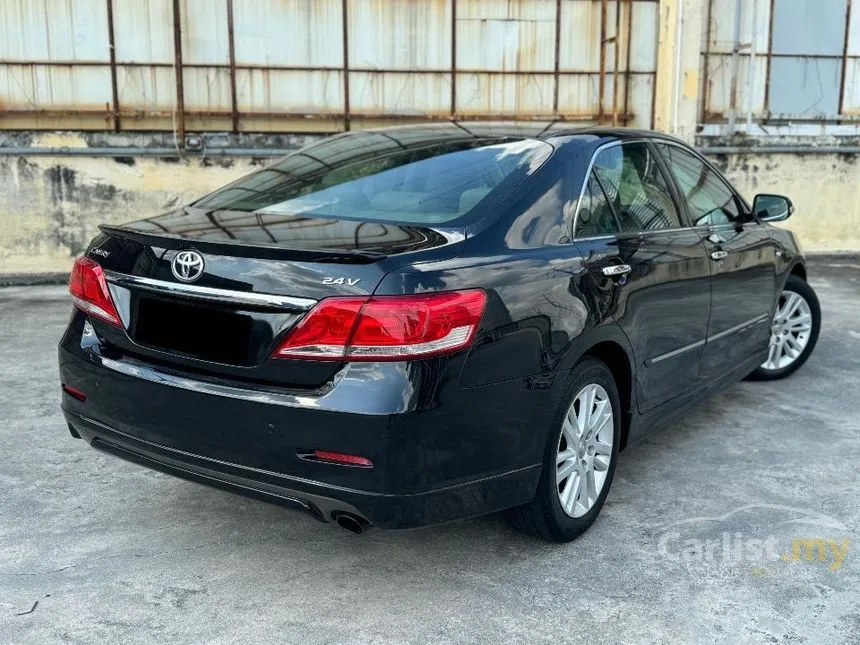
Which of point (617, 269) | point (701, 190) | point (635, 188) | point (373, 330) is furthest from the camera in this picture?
point (701, 190)

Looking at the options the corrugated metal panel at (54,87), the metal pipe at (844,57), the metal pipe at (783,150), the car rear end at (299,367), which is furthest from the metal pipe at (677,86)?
the car rear end at (299,367)

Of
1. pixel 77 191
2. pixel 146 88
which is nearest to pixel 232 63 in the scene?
pixel 146 88

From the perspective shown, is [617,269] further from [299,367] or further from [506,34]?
[506,34]

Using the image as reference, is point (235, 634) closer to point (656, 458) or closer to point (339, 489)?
point (339, 489)

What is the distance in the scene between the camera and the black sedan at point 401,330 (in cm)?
248

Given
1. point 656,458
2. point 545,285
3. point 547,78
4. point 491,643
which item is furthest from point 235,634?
point 547,78

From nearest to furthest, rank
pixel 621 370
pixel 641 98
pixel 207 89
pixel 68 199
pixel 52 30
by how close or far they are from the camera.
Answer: pixel 621 370 < pixel 68 199 < pixel 52 30 < pixel 207 89 < pixel 641 98

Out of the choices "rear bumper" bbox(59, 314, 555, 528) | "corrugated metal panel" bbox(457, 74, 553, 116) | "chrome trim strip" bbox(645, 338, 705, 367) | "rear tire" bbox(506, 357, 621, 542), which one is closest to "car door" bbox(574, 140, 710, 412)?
"chrome trim strip" bbox(645, 338, 705, 367)

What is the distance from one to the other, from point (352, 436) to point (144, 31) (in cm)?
908

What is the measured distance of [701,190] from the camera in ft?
14.2

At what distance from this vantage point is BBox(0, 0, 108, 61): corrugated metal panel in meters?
9.82

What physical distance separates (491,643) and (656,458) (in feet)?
6.07

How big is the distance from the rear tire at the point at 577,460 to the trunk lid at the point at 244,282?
0.77 meters

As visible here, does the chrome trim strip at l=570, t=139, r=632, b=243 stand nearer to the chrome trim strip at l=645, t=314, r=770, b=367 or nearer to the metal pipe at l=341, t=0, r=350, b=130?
the chrome trim strip at l=645, t=314, r=770, b=367
